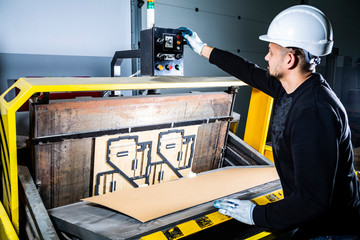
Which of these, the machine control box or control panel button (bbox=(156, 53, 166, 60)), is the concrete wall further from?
control panel button (bbox=(156, 53, 166, 60))

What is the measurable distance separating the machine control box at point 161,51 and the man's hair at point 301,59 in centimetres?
63

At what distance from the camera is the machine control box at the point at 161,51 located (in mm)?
1520

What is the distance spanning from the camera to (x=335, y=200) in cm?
121

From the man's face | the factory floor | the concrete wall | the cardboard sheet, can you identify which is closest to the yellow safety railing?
the cardboard sheet

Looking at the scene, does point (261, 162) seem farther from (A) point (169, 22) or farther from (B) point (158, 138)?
(A) point (169, 22)

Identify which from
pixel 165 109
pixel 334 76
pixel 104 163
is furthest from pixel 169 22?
pixel 334 76

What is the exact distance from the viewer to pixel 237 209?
1.25 meters

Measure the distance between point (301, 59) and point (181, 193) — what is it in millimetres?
906

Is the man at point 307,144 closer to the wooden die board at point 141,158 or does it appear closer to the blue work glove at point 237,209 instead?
the blue work glove at point 237,209

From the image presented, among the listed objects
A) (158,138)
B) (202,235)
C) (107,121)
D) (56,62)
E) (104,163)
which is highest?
(56,62)

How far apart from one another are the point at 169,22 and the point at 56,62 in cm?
154

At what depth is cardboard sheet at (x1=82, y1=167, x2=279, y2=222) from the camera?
1.33 metres

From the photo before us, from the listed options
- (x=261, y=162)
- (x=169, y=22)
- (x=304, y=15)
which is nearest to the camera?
(x=304, y=15)

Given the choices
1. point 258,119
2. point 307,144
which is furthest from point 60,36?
point 307,144
